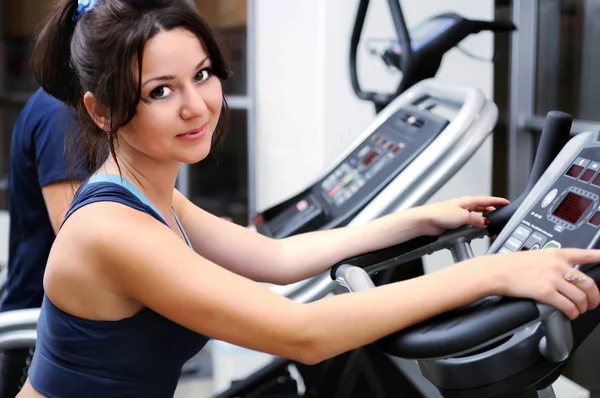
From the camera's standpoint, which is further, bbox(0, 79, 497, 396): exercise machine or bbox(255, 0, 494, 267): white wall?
bbox(255, 0, 494, 267): white wall

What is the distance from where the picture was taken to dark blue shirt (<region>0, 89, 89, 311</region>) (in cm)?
177

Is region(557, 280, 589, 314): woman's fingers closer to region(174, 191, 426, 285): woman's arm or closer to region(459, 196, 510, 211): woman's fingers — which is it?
region(459, 196, 510, 211): woman's fingers

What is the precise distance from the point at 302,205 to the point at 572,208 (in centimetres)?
107

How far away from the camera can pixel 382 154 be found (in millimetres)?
2160

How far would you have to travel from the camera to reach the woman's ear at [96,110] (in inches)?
50.9

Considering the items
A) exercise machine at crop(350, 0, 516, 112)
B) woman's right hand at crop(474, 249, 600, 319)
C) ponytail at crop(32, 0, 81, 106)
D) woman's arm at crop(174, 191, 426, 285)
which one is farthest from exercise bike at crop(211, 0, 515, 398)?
woman's right hand at crop(474, 249, 600, 319)

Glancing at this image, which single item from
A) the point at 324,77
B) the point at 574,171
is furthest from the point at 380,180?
the point at 324,77

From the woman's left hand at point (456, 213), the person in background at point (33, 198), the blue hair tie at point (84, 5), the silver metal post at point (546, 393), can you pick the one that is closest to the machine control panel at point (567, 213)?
the woman's left hand at point (456, 213)

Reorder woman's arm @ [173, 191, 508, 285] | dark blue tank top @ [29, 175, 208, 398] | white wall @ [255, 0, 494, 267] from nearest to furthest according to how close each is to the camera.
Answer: dark blue tank top @ [29, 175, 208, 398] → woman's arm @ [173, 191, 508, 285] → white wall @ [255, 0, 494, 267]

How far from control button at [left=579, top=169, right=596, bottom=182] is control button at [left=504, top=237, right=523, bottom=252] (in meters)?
0.14

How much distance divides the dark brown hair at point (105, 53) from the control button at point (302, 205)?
2.43 ft

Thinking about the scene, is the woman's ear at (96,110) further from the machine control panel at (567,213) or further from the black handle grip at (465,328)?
the machine control panel at (567,213)

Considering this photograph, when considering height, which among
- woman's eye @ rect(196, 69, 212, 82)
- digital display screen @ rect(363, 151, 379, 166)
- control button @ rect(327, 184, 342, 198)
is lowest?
control button @ rect(327, 184, 342, 198)

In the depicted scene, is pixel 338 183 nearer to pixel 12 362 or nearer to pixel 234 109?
pixel 12 362
